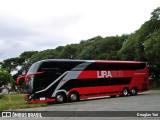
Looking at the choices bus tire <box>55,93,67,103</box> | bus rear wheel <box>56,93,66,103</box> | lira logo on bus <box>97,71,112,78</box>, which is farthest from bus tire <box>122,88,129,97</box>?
bus rear wheel <box>56,93,66,103</box>

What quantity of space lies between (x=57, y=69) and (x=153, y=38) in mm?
15349

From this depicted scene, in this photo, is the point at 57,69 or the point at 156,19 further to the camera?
the point at 156,19

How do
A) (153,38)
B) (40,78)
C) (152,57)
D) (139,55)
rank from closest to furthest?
(40,78), (153,38), (152,57), (139,55)

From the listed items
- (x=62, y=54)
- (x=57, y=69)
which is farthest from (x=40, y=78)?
(x=62, y=54)

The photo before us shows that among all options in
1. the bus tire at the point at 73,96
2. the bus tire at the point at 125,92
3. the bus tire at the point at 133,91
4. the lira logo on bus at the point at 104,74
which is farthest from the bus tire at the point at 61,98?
the bus tire at the point at 133,91

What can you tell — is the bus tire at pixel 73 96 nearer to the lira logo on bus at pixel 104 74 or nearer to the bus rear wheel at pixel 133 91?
the lira logo on bus at pixel 104 74

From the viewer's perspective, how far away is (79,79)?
29.7 meters

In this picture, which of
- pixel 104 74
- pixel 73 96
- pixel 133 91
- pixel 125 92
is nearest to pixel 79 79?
pixel 73 96

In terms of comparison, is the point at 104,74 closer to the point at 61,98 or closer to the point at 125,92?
the point at 125,92

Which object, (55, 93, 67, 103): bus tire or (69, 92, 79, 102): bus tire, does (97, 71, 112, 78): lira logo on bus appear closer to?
(69, 92, 79, 102): bus tire

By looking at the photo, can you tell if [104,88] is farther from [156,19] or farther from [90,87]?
[156,19]

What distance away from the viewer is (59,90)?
28.5 meters

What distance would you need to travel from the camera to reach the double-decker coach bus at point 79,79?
27.5m

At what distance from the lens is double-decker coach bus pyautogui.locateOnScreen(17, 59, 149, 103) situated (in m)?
27.5
